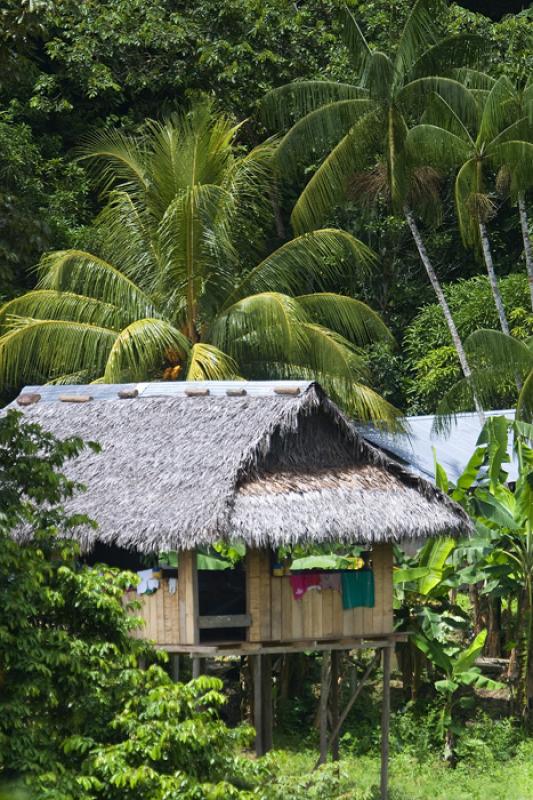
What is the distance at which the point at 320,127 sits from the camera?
19.5m

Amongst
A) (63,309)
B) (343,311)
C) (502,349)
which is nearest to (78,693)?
(502,349)

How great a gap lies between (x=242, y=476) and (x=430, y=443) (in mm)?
8455

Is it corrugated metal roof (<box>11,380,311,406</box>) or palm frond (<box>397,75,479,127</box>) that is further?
palm frond (<box>397,75,479,127</box>)

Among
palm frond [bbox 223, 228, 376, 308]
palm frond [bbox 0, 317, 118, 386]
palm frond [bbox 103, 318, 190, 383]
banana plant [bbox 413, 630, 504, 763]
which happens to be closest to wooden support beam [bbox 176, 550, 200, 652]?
banana plant [bbox 413, 630, 504, 763]

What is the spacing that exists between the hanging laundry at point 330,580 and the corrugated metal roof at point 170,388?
6.02 feet

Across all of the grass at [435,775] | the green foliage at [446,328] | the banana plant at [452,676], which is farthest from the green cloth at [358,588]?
the green foliage at [446,328]

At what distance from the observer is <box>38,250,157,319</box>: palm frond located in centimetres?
1836

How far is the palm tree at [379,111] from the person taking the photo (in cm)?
1919

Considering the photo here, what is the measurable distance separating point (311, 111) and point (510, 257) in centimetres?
705

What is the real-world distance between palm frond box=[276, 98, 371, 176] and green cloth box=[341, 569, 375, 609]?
8216 mm

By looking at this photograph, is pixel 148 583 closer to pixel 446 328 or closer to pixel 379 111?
pixel 379 111

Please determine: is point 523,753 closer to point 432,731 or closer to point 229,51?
point 432,731

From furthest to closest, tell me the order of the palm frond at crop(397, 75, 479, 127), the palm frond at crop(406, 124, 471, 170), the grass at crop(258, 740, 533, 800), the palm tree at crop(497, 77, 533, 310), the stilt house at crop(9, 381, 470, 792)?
the palm frond at crop(397, 75, 479, 127), the palm frond at crop(406, 124, 471, 170), the palm tree at crop(497, 77, 533, 310), the grass at crop(258, 740, 533, 800), the stilt house at crop(9, 381, 470, 792)

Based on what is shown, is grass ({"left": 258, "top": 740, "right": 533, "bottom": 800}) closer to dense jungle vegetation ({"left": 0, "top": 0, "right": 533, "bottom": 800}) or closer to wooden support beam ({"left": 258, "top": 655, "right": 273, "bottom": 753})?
dense jungle vegetation ({"left": 0, "top": 0, "right": 533, "bottom": 800})
